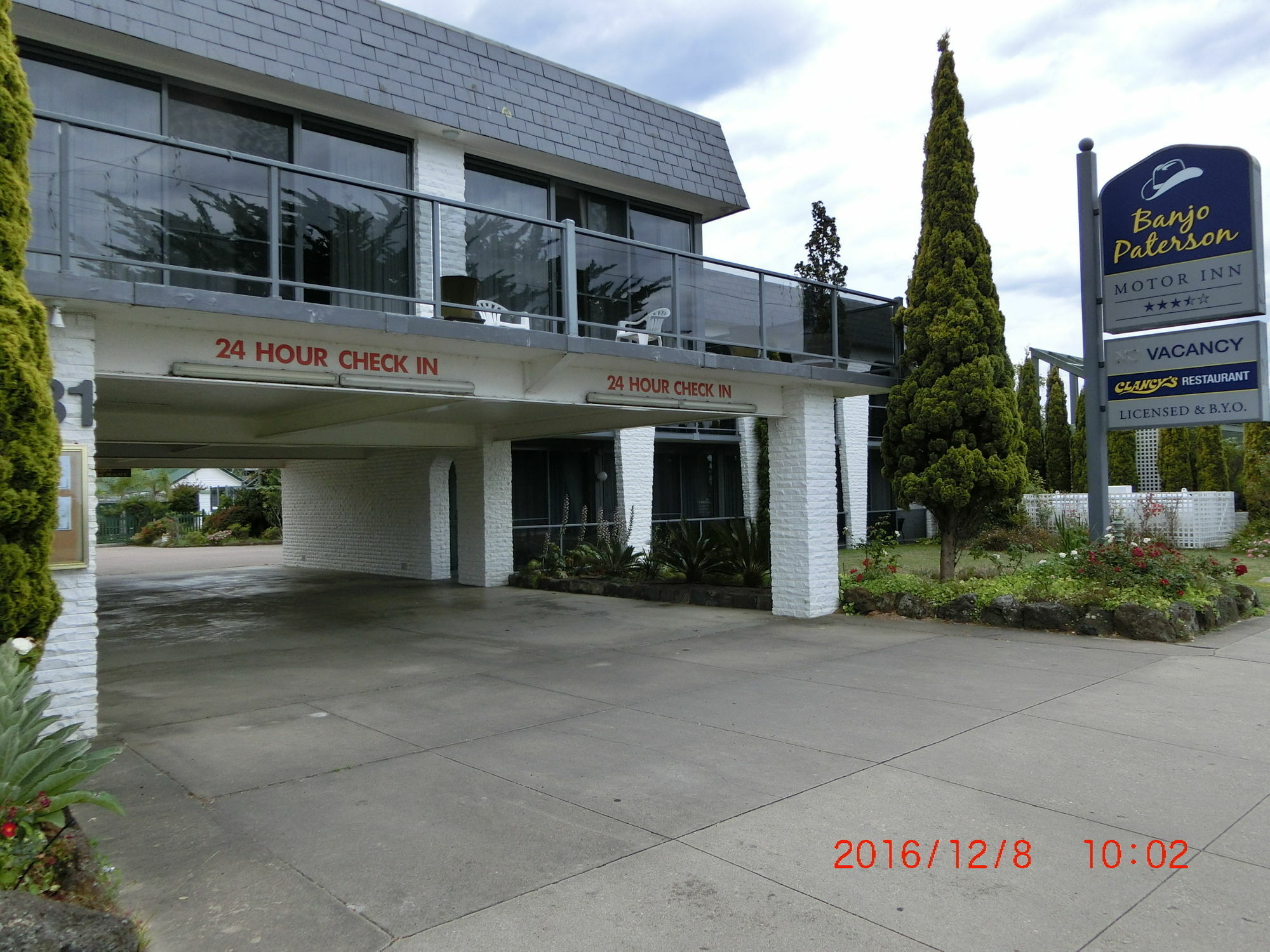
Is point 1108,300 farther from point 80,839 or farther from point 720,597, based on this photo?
point 80,839

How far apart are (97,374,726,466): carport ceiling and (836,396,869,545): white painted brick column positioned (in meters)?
10.5

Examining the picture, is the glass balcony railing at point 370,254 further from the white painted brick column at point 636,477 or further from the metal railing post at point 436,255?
the white painted brick column at point 636,477

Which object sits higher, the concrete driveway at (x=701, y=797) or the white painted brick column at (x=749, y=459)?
the white painted brick column at (x=749, y=459)

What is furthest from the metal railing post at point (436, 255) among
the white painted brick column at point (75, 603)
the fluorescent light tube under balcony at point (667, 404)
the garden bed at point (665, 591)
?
the garden bed at point (665, 591)

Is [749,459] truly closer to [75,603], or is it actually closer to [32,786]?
[75,603]

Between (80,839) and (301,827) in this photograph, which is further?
(301,827)

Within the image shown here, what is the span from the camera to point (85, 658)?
21.6 ft

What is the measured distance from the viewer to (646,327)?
1042 centimetres

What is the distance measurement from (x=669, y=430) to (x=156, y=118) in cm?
1149

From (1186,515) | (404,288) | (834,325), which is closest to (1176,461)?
(1186,515)

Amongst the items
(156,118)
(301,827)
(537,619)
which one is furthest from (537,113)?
(301,827)

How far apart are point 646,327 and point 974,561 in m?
10.4

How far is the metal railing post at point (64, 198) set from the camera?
648 centimetres

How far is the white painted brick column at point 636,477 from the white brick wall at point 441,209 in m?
6.53
